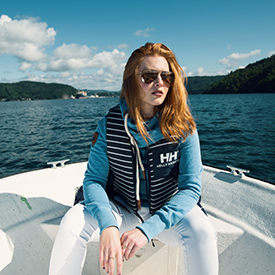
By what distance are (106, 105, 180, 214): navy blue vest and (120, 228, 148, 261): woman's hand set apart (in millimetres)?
315

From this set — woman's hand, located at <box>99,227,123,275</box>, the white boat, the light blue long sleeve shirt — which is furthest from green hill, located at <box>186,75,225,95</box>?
woman's hand, located at <box>99,227,123,275</box>

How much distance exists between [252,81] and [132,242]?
92100 millimetres

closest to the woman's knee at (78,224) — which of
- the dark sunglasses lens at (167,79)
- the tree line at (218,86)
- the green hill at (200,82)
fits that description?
the dark sunglasses lens at (167,79)

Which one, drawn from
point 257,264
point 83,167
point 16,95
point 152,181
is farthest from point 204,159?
point 16,95

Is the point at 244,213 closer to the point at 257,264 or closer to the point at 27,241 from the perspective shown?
Result: the point at 257,264

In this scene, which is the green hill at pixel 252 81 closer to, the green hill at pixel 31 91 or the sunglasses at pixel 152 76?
the sunglasses at pixel 152 76

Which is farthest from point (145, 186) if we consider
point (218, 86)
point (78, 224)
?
point (218, 86)

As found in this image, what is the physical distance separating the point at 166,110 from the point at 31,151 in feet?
32.1

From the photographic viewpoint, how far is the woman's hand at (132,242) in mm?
1053

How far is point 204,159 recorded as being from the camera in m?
7.80

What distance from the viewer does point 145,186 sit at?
1.44 m

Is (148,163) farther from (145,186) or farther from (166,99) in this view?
(166,99)

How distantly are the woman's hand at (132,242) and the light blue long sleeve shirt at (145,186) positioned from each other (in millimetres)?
33

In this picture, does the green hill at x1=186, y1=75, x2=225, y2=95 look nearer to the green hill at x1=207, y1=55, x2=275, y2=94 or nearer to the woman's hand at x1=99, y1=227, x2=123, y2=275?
the green hill at x1=207, y1=55, x2=275, y2=94
